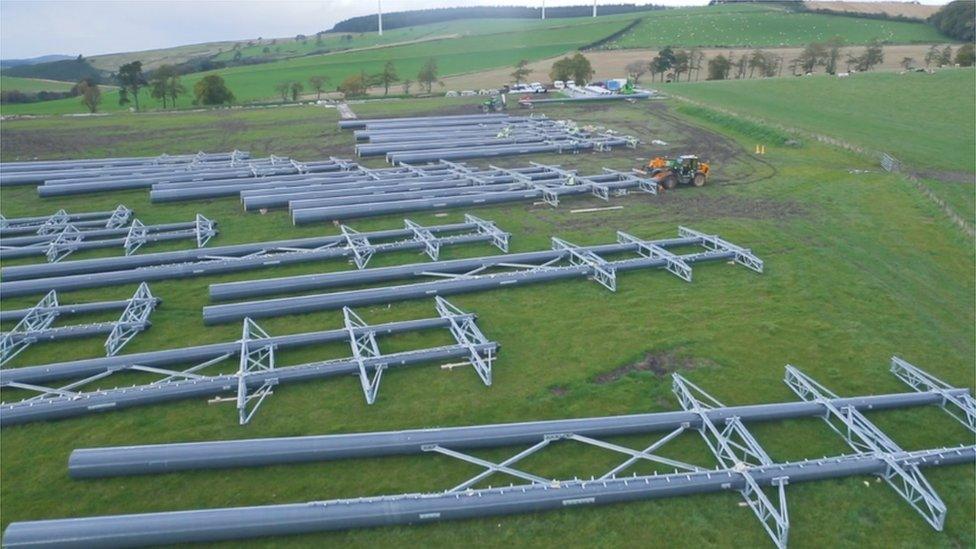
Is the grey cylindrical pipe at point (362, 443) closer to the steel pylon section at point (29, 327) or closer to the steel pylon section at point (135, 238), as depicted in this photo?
the steel pylon section at point (29, 327)

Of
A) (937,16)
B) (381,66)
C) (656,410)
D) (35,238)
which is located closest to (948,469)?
(656,410)

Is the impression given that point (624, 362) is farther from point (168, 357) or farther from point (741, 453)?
point (168, 357)

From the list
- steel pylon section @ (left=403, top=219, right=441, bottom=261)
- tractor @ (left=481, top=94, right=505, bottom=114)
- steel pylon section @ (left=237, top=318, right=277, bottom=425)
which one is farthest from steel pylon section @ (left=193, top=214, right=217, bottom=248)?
tractor @ (left=481, top=94, right=505, bottom=114)

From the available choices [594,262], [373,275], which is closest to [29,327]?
[373,275]

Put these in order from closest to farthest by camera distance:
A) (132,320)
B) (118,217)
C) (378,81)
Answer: (132,320)
(118,217)
(378,81)

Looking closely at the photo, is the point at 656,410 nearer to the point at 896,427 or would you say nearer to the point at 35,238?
the point at 896,427

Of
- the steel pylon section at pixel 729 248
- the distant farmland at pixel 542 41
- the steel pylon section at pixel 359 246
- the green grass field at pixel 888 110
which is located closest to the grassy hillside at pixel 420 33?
the distant farmland at pixel 542 41

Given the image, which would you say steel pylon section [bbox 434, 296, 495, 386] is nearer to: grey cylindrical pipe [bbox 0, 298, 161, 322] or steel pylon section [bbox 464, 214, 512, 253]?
steel pylon section [bbox 464, 214, 512, 253]
